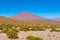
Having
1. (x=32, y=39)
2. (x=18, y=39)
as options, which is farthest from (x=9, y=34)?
(x=32, y=39)

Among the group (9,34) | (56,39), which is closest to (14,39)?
(9,34)

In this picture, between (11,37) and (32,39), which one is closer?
(32,39)

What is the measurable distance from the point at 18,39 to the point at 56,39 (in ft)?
13.9

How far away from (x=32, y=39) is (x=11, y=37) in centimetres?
379

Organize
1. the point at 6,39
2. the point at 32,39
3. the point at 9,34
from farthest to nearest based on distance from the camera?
the point at 9,34, the point at 6,39, the point at 32,39

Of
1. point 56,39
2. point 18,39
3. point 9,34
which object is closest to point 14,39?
point 18,39

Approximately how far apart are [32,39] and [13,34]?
3.87 meters

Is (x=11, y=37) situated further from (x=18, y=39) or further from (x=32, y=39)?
(x=32, y=39)

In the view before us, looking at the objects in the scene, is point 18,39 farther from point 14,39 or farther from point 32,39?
point 32,39

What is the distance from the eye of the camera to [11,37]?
67.4ft

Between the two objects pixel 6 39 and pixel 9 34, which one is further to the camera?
pixel 9 34

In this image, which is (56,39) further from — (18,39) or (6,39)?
(6,39)

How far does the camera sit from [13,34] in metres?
20.8

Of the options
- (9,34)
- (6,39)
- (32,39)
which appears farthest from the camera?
(9,34)
